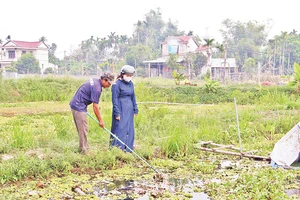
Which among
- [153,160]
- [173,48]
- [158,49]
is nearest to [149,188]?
[153,160]

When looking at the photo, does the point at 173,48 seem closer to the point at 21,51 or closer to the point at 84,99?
the point at 21,51

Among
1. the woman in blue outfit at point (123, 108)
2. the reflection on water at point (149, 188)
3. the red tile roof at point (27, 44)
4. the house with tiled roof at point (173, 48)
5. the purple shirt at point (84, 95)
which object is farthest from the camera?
the red tile roof at point (27, 44)

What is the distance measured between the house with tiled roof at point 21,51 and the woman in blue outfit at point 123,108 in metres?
30.7

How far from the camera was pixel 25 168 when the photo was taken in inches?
210

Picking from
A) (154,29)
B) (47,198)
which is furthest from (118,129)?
(154,29)

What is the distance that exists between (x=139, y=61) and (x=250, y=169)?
31.4 meters

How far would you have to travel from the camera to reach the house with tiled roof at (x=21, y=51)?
116 feet

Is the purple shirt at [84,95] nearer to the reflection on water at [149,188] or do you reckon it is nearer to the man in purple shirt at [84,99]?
the man in purple shirt at [84,99]

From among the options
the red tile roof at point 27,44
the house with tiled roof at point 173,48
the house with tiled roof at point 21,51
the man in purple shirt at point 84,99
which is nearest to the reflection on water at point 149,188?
the man in purple shirt at point 84,99

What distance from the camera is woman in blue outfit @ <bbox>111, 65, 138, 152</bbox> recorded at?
21.1 ft

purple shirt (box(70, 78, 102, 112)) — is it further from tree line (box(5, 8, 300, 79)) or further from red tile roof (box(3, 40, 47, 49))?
red tile roof (box(3, 40, 47, 49))

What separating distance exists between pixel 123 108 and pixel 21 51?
32.3m

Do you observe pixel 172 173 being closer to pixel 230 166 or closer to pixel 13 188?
pixel 230 166

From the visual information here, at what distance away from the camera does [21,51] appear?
3634 centimetres
